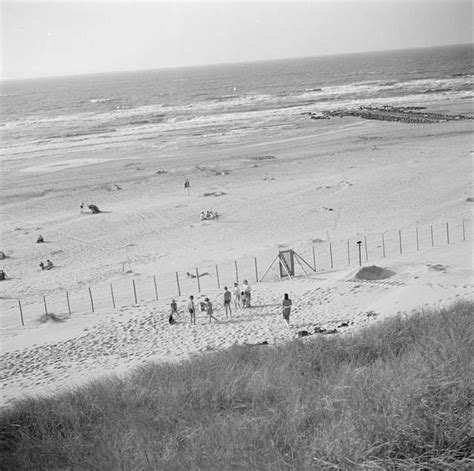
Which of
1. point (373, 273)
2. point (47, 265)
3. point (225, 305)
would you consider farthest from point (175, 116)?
point (225, 305)

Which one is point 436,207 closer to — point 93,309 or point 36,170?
point 93,309

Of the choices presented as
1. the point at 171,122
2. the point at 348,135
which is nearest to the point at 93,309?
the point at 348,135

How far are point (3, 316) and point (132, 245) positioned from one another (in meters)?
8.11

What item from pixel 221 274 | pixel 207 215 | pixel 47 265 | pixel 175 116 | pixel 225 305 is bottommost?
pixel 221 274

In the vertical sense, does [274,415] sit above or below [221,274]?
above

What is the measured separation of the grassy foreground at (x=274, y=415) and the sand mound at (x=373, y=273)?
9.32 m

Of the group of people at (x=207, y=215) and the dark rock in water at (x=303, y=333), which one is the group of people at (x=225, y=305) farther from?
the group of people at (x=207, y=215)

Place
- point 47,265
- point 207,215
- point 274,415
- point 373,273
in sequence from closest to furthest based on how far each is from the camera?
point 274,415
point 373,273
point 47,265
point 207,215

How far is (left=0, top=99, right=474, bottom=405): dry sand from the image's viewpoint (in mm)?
17328

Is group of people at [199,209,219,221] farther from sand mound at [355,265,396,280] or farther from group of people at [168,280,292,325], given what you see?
sand mound at [355,265,396,280]

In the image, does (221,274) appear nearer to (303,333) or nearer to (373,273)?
(373,273)

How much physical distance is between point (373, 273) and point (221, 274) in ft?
17.9

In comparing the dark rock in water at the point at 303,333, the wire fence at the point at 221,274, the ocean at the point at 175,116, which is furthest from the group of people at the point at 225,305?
the ocean at the point at 175,116

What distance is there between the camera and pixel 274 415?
7.59 m
